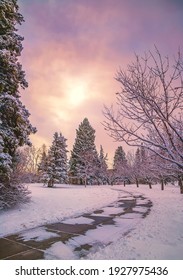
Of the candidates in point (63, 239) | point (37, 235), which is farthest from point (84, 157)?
point (63, 239)

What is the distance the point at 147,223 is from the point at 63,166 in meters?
31.8

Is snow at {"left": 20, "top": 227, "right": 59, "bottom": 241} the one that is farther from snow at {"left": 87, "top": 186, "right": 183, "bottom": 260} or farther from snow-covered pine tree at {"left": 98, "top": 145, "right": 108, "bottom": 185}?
snow-covered pine tree at {"left": 98, "top": 145, "right": 108, "bottom": 185}

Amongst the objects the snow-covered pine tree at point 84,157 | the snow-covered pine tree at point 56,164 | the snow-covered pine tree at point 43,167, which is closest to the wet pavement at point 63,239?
the snow-covered pine tree at point 56,164

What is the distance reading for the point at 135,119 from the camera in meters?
5.79

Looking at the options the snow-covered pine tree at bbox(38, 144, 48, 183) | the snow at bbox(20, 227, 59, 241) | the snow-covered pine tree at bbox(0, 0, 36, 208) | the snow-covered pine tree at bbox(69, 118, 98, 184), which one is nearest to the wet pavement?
the snow at bbox(20, 227, 59, 241)

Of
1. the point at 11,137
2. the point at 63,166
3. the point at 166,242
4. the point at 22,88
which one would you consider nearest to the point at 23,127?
the point at 11,137

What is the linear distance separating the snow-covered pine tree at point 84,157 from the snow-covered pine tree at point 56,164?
584 centimetres

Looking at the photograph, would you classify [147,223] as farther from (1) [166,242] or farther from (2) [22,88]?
(2) [22,88]

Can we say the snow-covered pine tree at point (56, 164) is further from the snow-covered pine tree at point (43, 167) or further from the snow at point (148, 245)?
the snow at point (148, 245)

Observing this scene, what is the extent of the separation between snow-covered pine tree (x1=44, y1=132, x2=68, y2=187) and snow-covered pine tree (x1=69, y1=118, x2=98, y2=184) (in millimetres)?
5837

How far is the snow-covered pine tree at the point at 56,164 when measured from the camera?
37500 millimetres

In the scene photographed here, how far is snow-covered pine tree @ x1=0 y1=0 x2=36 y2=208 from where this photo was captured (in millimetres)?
9820

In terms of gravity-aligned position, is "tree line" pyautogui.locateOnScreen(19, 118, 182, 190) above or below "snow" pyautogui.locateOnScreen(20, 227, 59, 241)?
above

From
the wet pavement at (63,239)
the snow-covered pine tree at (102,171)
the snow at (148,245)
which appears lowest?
the wet pavement at (63,239)
